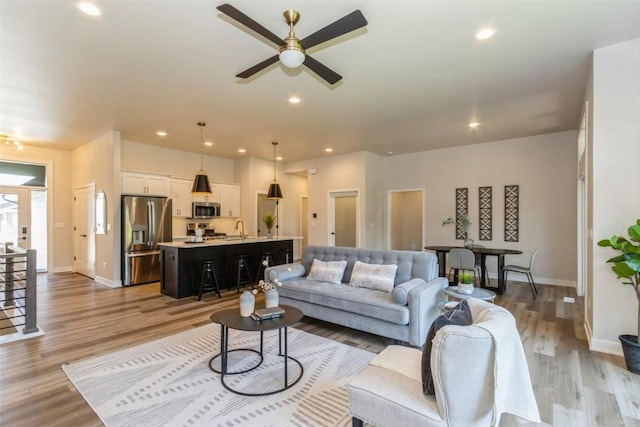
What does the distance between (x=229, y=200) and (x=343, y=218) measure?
10.1ft

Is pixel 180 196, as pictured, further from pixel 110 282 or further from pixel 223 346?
pixel 223 346

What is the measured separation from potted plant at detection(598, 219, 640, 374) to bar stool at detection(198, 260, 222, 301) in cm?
508

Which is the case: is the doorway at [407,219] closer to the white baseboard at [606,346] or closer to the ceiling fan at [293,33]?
the white baseboard at [606,346]

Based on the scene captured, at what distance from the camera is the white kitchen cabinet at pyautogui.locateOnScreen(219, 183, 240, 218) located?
813 centimetres

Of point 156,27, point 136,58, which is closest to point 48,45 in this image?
point 136,58

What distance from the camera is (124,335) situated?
353 cm

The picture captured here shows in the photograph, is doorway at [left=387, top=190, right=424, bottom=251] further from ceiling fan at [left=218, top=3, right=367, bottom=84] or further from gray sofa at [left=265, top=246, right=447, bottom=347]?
ceiling fan at [left=218, top=3, right=367, bottom=84]

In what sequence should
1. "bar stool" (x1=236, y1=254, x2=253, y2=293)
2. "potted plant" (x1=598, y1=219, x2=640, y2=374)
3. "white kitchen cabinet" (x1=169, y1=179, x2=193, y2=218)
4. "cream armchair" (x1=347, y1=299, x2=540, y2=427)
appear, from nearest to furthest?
"cream armchair" (x1=347, y1=299, x2=540, y2=427) < "potted plant" (x1=598, y1=219, x2=640, y2=374) < "bar stool" (x1=236, y1=254, x2=253, y2=293) < "white kitchen cabinet" (x1=169, y1=179, x2=193, y2=218)

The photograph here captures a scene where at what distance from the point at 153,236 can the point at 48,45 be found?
4.19 meters

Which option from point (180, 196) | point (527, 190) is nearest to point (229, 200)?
point (180, 196)

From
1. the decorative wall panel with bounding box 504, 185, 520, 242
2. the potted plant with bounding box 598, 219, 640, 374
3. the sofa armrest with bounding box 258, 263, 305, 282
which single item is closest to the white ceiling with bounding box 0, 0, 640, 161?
the decorative wall panel with bounding box 504, 185, 520, 242

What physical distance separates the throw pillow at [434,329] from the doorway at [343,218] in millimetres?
5961

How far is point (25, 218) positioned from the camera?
7016mm

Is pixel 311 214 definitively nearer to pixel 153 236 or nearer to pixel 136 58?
pixel 153 236
